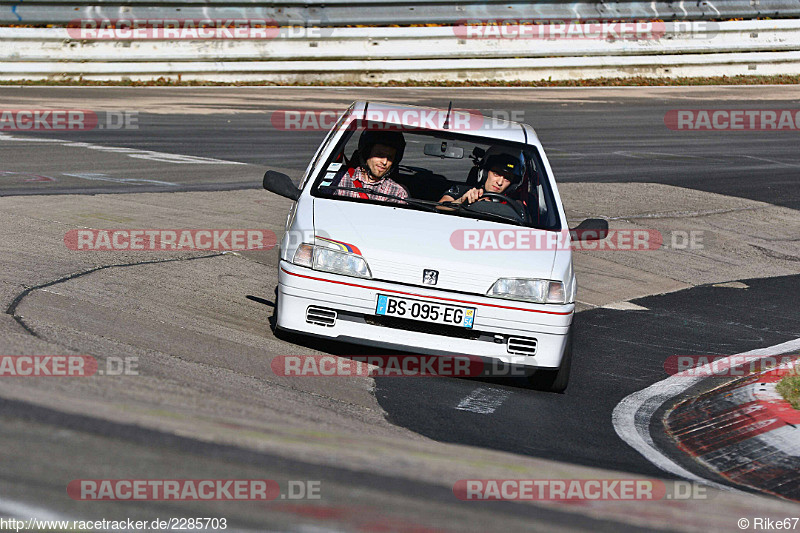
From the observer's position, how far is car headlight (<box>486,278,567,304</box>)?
276 inches

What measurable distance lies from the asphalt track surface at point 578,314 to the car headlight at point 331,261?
76cm

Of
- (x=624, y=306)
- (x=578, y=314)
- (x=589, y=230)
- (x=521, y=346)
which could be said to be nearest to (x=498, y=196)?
(x=589, y=230)

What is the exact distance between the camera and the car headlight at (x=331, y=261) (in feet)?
22.9

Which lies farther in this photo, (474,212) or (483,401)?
(474,212)

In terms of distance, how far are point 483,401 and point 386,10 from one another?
25.1 m

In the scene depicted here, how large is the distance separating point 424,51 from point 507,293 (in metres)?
24.7

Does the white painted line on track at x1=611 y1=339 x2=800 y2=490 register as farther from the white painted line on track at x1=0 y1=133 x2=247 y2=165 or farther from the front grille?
the white painted line on track at x1=0 y1=133 x2=247 y2=165

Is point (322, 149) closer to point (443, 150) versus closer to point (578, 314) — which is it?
point (443, 150)

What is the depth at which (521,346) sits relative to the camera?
7070 mm

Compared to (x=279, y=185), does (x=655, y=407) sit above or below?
below

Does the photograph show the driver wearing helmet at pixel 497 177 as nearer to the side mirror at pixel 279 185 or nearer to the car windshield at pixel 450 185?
the car windshield at pixel 450 185

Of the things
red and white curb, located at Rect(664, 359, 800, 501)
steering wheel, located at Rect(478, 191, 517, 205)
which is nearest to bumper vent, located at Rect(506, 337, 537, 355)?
red and white curb, located at Rect(664, 359, 800, 501)

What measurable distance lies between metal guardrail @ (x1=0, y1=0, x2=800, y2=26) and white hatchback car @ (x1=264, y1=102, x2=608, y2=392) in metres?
21.3

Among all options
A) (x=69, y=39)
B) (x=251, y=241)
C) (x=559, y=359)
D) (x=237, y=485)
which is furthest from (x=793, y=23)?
(x=237, y=485)
